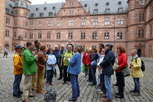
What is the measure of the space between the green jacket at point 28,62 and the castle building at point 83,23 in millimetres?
26391

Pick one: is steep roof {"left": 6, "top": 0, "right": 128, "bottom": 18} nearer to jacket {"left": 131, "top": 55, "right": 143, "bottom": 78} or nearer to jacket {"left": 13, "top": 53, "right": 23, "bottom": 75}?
jacket {"left": 131, "top": 55, "right": 143, "bottom": 78}

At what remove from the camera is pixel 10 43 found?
3275cm

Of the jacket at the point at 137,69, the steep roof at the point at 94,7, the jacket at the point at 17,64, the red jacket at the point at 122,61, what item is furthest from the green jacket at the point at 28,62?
the steep roof at the point at 94,7

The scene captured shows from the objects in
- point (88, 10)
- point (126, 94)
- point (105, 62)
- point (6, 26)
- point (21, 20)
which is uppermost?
point (88, 10)

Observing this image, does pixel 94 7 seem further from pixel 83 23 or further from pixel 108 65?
pixel 108 65

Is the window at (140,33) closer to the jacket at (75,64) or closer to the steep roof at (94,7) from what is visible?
the steep roof at (94,7)

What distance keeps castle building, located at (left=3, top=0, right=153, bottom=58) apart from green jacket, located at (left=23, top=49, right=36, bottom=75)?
26.4 metres

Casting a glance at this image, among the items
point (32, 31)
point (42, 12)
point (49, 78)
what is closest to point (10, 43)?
point (32, 31)

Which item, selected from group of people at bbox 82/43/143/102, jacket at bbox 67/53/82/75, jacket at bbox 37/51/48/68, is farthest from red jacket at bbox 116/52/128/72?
jacket at bbox 37/51/48/68

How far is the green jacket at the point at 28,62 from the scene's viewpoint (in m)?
3.61

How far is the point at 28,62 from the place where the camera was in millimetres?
3713

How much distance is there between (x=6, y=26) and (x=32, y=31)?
22.6 ft

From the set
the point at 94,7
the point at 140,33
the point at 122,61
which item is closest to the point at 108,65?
the point at 122,61

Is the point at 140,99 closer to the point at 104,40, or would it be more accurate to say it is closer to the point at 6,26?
the point at 104,40
